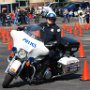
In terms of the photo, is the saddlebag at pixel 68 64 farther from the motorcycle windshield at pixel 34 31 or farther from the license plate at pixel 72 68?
the motorcycle windshield at pixel 34 31

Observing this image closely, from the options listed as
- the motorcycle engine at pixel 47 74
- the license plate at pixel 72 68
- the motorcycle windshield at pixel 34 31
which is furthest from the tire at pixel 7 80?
the license plate at pixel 72 68

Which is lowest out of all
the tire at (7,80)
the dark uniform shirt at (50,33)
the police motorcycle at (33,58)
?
the tire at (7,80)

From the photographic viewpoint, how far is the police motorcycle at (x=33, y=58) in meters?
10.6

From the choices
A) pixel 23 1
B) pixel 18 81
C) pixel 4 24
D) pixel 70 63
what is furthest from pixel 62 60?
pixel 23 1

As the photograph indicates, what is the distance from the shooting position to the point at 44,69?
1110cm

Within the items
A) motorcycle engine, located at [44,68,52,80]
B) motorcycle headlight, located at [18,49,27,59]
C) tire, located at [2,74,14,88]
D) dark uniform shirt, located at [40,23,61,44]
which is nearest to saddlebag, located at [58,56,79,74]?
motorcycle engine, located at [44,68,52,80]

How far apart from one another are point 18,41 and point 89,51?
31.8 feet

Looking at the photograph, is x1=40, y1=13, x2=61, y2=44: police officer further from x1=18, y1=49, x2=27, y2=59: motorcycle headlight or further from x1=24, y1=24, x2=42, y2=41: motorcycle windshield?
x1=18, y1=49, x2=27, y2=59: motorcycle headlight

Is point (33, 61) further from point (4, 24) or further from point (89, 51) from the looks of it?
point (4, 24)

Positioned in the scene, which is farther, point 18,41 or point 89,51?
point 89,51

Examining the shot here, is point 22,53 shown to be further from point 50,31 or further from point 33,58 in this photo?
point 50,31

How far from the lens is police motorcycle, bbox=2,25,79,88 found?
34.8ft

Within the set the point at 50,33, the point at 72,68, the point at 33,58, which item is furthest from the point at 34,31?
the point at 72,68

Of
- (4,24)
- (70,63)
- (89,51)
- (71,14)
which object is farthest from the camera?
(71,14)
